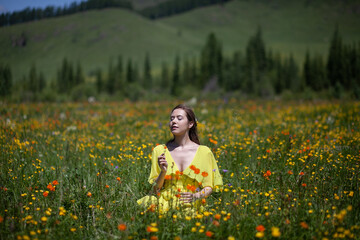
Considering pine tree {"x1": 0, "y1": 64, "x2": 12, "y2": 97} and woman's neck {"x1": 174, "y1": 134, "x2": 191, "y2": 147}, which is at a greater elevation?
pine tree {"x1": 0, "y1": 64, "x2": 12, "y2": 97}

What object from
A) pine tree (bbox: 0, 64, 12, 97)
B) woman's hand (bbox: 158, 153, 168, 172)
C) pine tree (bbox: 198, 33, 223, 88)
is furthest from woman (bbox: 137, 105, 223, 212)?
pine tree (bbox: 198, 33, 223, 88)

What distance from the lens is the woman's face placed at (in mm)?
3436

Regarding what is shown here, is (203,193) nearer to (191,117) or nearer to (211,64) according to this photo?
(191,117)

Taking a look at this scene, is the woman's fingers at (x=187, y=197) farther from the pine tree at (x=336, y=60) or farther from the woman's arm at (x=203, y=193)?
the pine tree at (x=336, y=60)

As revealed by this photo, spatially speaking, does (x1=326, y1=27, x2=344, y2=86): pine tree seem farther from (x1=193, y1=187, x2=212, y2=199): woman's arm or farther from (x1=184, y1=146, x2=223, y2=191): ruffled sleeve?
(x1=193, y1=187, x2=212, y2=199): woman's arm

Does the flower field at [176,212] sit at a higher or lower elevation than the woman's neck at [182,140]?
lower

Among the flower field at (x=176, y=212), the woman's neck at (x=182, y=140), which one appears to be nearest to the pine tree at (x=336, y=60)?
the flower field at (x=176, y=212)

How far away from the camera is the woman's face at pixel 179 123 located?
11.3 ft

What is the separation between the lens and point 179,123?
3.44m

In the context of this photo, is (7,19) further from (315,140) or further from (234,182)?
(315,140)

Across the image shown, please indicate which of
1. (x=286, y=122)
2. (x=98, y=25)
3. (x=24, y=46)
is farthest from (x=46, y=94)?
(x=98, y=25)

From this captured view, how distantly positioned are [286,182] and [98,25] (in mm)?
214471

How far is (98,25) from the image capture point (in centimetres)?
19850

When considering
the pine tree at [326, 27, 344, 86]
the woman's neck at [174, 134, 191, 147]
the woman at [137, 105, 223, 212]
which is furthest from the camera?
the pine tree at [326, 27, 344, 86]
